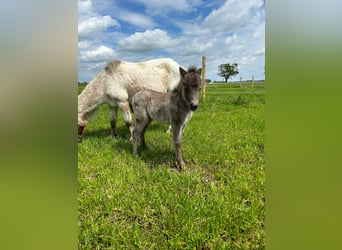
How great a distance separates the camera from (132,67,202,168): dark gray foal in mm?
3338

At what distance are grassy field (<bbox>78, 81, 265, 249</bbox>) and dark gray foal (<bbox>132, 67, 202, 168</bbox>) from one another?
0.64 meters

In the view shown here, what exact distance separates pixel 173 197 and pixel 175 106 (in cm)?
193

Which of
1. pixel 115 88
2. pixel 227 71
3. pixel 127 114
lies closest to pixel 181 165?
pixel 127 114

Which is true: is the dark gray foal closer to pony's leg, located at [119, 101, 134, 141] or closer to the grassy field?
the grassy field

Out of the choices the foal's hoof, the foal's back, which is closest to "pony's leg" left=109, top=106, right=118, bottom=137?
the foal's back

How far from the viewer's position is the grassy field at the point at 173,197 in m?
2.06

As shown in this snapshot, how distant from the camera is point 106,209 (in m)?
2.60
